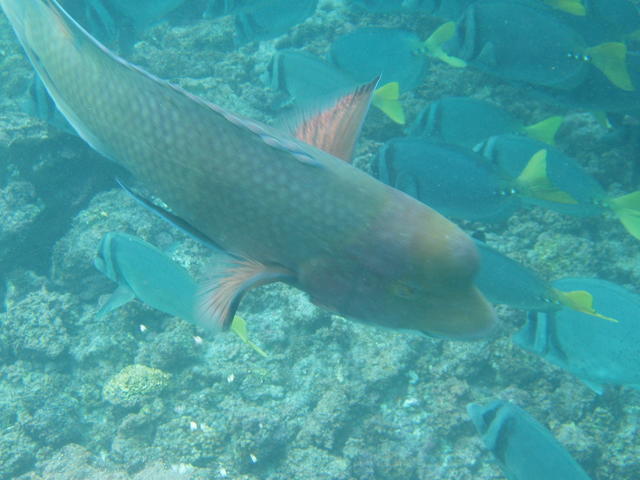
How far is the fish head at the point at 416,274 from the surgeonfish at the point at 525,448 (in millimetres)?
2210

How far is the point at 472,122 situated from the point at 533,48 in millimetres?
776

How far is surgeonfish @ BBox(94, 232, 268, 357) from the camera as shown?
3.38m

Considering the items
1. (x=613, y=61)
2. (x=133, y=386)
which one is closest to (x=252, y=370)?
(x=133, y=386)

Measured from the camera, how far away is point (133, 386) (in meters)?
4.25

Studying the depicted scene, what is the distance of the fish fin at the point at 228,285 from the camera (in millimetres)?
1250

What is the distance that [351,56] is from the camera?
15.2 ft

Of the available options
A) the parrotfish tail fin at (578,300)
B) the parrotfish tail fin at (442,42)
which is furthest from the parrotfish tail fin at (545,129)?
the parrotfish tail fin at (578,300)

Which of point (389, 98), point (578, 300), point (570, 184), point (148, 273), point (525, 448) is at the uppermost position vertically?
point (389, 98)

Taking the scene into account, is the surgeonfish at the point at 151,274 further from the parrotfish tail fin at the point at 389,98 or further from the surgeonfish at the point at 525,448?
the parrotfish tail fin at the point at 389,98

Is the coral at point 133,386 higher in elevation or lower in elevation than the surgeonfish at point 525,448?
lower

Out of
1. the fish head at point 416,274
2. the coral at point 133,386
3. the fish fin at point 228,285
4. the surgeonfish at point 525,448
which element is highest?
the fish head at point 416,274

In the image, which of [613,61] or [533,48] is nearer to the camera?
[613,61]

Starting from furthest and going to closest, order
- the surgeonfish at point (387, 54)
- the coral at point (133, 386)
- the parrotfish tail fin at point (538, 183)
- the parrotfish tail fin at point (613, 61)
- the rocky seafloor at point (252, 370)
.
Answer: the surgeonfish at point (387, 54), the coral at point (133, 386), the rocky seafloor at point (252, 370), the parrotfish tail fin at point (613, 61), the parrotfish tail fin at point (538, 183)

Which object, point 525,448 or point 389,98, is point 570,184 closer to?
point 389,98
